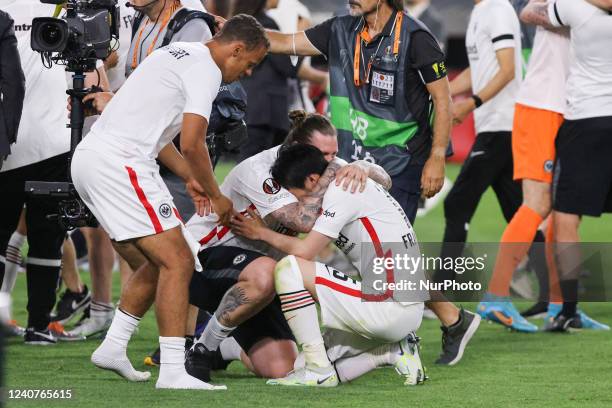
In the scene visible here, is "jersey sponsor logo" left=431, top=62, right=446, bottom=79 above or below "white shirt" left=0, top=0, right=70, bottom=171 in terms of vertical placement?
above

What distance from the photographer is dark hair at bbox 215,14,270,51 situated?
5664mm

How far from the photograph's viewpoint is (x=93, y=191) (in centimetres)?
568

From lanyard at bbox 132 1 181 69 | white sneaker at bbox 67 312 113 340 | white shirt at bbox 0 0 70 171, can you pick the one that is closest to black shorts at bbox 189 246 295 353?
lanyard at bbox 132 1 181 69

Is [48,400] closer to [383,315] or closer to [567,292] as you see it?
[383,315]

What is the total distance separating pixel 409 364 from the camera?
237 inches

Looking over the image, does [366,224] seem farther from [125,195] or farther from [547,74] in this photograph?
[547,74]

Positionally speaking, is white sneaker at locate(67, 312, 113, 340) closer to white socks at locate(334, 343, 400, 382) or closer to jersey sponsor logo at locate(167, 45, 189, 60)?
white socks at locate(334, 343, 400, 382)

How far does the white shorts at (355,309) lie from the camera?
5.87m

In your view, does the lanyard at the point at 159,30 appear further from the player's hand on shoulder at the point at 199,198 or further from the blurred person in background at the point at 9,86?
the player's hand on shoulder at the point at 199,198

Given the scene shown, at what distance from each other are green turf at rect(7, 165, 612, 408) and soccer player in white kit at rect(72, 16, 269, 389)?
32 cm

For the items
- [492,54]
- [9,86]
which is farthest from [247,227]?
[492,54]

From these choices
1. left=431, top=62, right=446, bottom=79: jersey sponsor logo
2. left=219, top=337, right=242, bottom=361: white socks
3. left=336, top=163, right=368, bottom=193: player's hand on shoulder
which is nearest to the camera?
left=336, top=163, right=368, bottom=193: player's hand on shoulder

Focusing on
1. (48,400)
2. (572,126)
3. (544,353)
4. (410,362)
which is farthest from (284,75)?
(48,400)

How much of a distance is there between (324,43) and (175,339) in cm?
225
